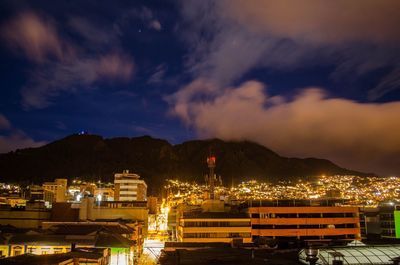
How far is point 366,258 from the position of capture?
82.4 ft

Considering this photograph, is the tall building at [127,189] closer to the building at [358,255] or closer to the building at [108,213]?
the building at [108,213]

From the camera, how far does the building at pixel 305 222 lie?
7056 cm

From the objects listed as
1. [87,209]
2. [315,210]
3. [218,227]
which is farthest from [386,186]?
[87,209]

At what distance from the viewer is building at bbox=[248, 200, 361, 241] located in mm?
70562

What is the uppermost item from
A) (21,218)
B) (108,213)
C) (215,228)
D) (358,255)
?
(108,213)

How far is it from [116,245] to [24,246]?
10042 millimetres

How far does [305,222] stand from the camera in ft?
233

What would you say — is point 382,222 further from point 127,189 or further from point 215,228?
point 127,189

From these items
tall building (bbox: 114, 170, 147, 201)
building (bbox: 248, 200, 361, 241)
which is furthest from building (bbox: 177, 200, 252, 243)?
tall building (bbox: 114, 170, 147, 201)

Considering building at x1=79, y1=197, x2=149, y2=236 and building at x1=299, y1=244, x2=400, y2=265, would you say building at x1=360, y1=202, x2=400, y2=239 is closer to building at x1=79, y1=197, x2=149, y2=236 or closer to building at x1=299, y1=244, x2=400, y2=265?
building at x1=79, y1=197, x2=149, y2=236

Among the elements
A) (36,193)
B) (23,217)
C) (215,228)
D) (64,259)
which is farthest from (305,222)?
(36,193)

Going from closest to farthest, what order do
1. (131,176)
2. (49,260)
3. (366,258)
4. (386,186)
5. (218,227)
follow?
1. (366,258)
2. (49,260)
3. (218,227)
4. (131,176)
5. (386,186)

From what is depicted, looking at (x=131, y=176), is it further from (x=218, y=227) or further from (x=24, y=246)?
(x=24, y=246)

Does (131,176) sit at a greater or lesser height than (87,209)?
greater
